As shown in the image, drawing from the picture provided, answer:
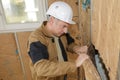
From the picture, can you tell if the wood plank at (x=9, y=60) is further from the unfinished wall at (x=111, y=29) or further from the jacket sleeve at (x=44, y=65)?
the unfinished wall at (x=111, y=29)

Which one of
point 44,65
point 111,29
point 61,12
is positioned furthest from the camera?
point 61,12

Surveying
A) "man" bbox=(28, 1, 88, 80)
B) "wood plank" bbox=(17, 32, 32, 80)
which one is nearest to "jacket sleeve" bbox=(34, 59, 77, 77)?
"man" bbox=(28, 1, 88, 80)

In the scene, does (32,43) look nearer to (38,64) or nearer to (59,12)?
(38,64)

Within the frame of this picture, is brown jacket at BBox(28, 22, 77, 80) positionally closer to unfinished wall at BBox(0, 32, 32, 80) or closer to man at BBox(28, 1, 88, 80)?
man at BBox(28, 1, 88, 80)

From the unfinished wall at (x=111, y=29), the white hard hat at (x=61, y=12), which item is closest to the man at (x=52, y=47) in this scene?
the white hard hat at (x=61, y=12)

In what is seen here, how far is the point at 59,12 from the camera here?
154 centimetres

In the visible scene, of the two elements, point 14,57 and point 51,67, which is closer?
point 51,67

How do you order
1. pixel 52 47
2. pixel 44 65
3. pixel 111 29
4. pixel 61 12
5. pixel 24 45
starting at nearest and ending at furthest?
pixel 111 29
pixel 44 65
pixel 61 12
pixel 52 47
pixel 24 45

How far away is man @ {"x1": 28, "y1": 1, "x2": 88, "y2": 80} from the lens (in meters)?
1.45

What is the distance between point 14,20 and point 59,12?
1.33 m

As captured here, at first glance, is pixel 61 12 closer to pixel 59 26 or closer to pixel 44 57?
pixel 59 26

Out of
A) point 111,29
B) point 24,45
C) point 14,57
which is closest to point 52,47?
point 111,29

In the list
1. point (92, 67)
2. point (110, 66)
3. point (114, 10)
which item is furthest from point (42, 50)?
point (114, 10)

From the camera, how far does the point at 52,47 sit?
1654 mm
